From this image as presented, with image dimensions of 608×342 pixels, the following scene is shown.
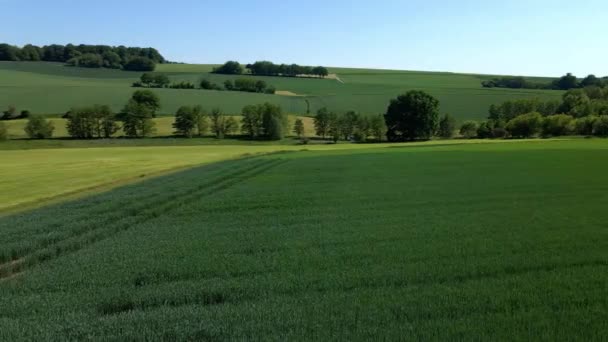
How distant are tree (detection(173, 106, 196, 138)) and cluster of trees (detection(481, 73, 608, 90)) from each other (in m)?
111

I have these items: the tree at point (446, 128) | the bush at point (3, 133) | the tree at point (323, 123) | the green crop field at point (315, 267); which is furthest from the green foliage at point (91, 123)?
the green crop field at point (315, 267)

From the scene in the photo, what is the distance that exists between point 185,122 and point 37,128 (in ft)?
80.9

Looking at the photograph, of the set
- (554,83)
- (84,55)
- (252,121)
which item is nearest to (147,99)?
(252,121)

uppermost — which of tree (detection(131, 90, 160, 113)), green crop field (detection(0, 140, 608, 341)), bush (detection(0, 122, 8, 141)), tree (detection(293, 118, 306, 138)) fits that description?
tree (detection(131, 90, 160, 113))

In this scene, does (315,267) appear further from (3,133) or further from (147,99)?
(147,99)

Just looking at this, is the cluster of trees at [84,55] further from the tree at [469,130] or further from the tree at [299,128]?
the tree at [469,130]

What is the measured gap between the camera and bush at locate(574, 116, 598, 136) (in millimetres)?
88863

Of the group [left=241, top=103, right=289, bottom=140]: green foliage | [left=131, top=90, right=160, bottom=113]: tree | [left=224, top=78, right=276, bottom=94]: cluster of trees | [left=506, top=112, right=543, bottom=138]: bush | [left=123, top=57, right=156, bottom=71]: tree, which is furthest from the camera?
[left=123, top=57, right=156, bottom=71]: tree

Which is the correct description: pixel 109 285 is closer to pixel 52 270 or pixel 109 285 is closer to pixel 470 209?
pixel 52 270

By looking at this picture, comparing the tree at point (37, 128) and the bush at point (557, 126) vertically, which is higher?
the tree at point (37, 128)

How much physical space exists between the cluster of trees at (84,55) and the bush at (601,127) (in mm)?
131080

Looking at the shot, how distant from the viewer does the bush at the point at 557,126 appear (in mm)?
93312

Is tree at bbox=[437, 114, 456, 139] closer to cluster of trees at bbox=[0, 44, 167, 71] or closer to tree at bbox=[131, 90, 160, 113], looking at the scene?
tree at bbox=[131, 90, 160, 113]

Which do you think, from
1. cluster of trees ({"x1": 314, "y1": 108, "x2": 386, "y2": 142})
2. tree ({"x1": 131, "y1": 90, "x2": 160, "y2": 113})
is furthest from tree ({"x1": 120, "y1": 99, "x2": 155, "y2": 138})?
cluster of trees ({"x1": 314, "y1": 108, "x2": 386, "y2": 142})
